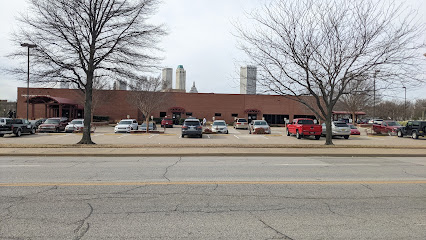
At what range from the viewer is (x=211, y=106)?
59.9 meters

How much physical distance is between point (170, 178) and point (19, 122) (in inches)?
941

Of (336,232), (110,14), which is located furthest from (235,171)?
(110,14)

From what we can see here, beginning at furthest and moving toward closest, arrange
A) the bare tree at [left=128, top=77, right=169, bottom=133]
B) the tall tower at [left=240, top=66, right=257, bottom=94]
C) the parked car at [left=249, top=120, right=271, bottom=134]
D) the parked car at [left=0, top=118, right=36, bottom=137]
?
the bare tree at [left=128, top=77, right=169, bottom=133]
the parked car at [left=249, top=120, right=271, bottom=134]
the parked car at [left=0, top=118, right=36, bottom=137]
the tall tower at [left=240, top=66, right=257, bottom=94]

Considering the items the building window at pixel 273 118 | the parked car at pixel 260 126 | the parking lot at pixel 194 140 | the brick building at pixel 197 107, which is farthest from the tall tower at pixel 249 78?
the building window at pixel 273 118

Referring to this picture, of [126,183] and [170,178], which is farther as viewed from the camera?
[170,178]

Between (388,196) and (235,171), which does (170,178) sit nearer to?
(235,171)

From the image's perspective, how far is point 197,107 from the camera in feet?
195

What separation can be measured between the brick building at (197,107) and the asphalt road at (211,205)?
156 feet

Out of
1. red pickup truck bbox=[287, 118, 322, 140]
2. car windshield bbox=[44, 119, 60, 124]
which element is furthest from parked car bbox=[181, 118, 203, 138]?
car windshield bbox=[44, 119, 60, 124]

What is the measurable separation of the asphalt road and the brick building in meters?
47.6

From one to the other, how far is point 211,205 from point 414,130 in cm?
2688

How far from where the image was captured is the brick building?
5647 centimetres

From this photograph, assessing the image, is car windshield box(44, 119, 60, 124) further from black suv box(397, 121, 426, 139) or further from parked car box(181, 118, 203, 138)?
black suv box(397, 121, 426, 139)

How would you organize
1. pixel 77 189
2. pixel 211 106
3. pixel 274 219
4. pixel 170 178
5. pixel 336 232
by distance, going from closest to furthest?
pixel 336 232, pixel 274 219, pixel 77 189, pixel 170 178, pixel 211 106
